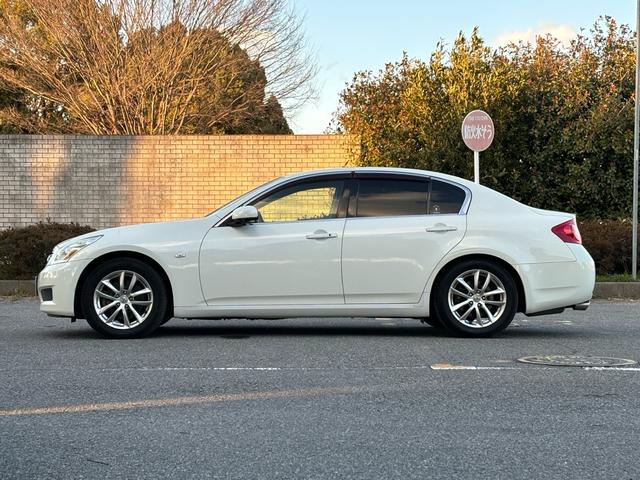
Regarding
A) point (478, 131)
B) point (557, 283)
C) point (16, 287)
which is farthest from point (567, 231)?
point (16, 287)

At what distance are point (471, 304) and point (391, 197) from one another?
121 centimetres

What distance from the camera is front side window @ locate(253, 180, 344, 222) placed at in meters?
8.62

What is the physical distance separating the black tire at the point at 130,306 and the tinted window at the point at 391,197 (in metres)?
1.92

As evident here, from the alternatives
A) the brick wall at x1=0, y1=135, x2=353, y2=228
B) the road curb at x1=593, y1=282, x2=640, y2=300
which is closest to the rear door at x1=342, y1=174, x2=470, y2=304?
the road curb at x1=593, y1=282, x2=640, y2=300

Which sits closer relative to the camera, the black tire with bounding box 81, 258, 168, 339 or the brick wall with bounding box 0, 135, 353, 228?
the black tire with bounding box 81, 258, 168, 339

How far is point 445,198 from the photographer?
8.68m

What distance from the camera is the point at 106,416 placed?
5.17m

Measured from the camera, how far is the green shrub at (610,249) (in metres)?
14.7

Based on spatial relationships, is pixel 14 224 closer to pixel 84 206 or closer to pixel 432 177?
pixel 84 206

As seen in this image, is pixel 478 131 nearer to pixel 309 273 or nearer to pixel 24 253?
pixel 24 253

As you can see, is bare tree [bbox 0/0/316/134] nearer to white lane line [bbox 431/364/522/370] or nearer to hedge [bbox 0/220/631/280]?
hedge [bbox 0/220/631/280]

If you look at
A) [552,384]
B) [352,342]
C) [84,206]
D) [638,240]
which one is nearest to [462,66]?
[638,240]

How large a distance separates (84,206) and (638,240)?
10723 millimetres

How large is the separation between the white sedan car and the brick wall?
10717 millimetres
